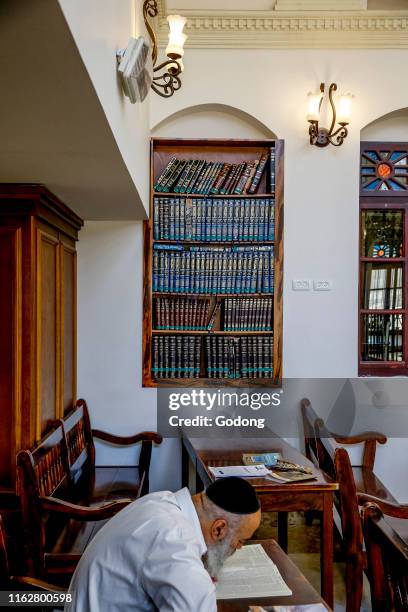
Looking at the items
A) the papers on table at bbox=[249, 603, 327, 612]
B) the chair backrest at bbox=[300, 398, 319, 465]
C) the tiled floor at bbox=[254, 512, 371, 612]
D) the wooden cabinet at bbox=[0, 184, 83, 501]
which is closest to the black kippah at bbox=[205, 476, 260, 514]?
the papers on table at bbox=[249, 603, 327, 612]

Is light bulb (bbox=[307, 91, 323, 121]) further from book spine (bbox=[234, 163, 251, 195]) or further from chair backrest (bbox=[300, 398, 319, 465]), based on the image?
chair backrest (bbox=[300, 398, 319, 465])

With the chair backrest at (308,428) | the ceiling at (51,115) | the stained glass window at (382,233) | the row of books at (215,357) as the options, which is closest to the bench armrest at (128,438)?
the row of books at (215,357)

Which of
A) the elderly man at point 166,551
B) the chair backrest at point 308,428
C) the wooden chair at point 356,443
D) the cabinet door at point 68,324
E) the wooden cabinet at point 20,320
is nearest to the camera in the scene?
the elderly man at point 166,551

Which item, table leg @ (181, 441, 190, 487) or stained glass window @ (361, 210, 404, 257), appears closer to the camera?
table leg @ (181, 441, 190, 487)

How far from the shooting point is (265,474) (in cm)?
297

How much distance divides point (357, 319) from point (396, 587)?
299 cm

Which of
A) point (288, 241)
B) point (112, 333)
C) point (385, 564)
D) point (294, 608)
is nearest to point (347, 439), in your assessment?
point (288, 241)

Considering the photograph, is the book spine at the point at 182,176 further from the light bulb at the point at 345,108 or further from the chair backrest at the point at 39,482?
the chair backrest at the point at 39,482

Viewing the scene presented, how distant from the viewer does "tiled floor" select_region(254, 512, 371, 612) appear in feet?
10.6

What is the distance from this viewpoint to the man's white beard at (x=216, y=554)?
1551mm

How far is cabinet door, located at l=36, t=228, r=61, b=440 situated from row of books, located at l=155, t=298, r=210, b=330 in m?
0.99

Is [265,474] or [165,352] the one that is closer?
[265,474]

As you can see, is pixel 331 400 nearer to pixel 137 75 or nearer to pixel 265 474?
pixel 265 474

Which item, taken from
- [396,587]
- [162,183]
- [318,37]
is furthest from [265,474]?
[318,37]
